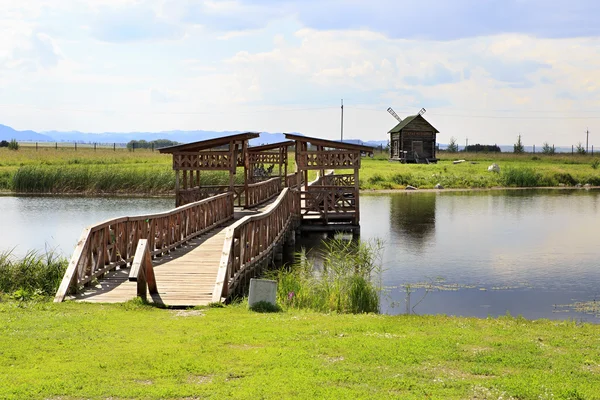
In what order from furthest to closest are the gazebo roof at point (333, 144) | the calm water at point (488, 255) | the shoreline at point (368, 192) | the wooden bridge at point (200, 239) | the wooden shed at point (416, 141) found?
the wooden shed at point (416, 141), the shoreline at point (368, 192), the gazebo roof at point (333, 144), the calm water at point (488, 255), the wooden bridge at point (200, 239)

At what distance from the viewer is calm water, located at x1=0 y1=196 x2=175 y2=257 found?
24.8 meters

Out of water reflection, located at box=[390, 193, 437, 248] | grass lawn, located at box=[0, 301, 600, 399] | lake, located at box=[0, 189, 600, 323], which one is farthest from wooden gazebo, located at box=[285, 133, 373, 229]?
grass lawn, located at box=[0, 301, 600, 399]

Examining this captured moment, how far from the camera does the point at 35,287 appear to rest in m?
14.3

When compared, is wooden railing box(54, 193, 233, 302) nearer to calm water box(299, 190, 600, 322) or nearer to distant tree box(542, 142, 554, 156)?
calm water box(299, 190, 600, 322)

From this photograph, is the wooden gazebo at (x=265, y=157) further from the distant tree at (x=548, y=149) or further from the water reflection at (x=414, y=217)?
the distant tree at (x=548, y=149)

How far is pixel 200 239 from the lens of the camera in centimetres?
1989

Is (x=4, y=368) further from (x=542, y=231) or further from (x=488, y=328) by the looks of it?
(x=542, y=231)

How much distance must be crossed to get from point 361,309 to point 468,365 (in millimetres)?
5895

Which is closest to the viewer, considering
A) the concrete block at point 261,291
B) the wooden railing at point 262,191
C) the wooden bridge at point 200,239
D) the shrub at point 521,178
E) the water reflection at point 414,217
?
the concrete block at point 261,291

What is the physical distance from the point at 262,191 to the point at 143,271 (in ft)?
71.6

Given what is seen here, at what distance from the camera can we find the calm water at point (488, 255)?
655 inches

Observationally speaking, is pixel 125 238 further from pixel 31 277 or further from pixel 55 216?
pixel 55 216

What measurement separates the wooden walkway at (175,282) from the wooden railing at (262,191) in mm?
12406

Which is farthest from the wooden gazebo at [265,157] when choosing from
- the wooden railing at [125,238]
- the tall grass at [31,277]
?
the tall grass at [31,277]
